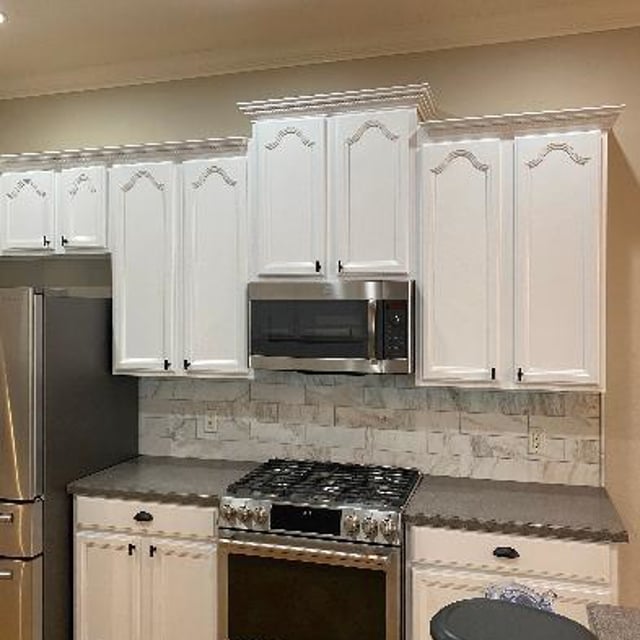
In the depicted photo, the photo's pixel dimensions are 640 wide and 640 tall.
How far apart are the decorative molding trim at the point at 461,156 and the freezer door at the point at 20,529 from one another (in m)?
2.24

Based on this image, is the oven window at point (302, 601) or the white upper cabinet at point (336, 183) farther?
the white upper cabinet at point (336, 183)

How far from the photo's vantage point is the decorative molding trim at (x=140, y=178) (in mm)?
3361

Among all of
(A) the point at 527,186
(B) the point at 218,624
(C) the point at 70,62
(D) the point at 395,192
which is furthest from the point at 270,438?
(C) the point at 70,62

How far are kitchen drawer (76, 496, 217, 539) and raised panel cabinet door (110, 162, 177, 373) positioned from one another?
25.6 inches

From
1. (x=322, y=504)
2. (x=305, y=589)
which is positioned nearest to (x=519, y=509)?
(x=322, y=504)

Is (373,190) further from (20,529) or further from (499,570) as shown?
(20,529)

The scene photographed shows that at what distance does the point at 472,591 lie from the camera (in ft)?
8.61

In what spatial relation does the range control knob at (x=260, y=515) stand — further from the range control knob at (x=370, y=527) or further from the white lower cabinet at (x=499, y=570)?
the white lower cabinet at (x=499, y=570)

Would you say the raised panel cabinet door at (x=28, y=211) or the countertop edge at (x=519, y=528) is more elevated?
the raised panel cabinet door at (x=28, y=211)

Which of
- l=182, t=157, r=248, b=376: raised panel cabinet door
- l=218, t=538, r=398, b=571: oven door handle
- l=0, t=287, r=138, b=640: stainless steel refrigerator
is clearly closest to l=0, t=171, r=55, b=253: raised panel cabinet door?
l=0, t=287, r=138, b=640: stainless steel refrigerator

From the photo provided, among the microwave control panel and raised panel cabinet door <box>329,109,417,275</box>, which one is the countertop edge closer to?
the microwave control panel

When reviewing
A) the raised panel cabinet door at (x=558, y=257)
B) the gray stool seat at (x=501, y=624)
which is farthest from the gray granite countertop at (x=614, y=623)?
the raised panel cabinet door at (x=558, y=257)

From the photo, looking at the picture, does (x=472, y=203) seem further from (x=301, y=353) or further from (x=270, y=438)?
(x=270, y=438)

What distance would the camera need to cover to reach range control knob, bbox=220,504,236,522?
2.85 meters
